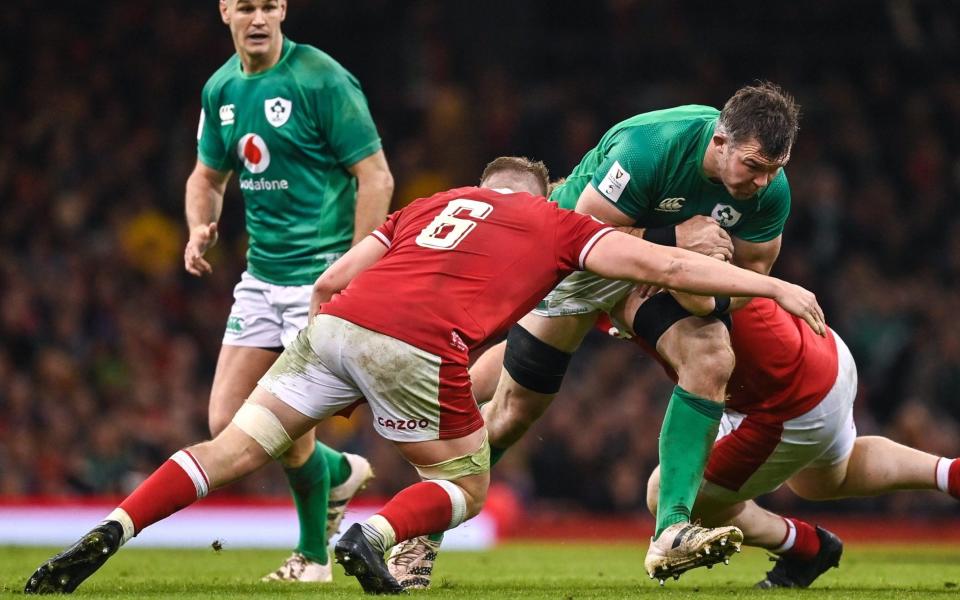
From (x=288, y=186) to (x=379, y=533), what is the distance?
8.06 ft

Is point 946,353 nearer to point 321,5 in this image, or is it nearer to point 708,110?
point 321,5

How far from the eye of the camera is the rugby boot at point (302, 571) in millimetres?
6574

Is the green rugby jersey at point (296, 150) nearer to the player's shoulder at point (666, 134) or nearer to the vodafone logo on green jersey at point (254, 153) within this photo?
the vodafone logo on green jersey at point (254, 153)

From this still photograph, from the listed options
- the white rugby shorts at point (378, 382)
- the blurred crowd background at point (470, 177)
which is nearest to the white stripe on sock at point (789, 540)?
the white rugby shorts at point (378, 382)

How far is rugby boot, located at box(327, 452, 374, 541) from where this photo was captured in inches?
280

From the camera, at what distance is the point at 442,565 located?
787 centimetres

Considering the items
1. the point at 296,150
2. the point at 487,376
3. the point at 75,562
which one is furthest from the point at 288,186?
the point at 75,562

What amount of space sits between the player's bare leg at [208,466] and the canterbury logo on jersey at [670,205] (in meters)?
1.65

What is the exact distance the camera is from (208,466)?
5.11m

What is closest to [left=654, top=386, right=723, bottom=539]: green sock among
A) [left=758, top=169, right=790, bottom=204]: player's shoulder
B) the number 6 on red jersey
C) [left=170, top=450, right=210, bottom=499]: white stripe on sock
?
[left=758, top=169, right=790, bottom=204]: player's shoulder

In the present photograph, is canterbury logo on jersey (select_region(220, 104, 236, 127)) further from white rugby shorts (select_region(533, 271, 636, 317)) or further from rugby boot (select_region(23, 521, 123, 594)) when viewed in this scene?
rugby boot (select_region(23, 521, 123, 594))

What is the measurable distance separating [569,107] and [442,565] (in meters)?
8.03

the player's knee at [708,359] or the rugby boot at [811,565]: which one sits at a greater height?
the player's knee at [708,359]

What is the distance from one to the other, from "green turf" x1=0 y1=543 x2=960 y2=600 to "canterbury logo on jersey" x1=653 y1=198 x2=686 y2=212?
1.51 metres
